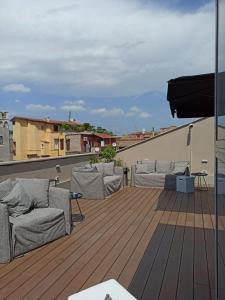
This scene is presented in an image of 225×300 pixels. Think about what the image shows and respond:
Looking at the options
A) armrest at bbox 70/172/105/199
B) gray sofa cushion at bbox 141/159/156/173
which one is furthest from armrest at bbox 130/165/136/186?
armrest at bbox 70/172/105/199

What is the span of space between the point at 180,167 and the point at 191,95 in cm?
474

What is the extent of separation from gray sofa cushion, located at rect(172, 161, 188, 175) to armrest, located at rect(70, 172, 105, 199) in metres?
2.56

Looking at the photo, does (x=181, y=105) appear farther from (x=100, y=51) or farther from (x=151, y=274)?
(x=100, y=51)

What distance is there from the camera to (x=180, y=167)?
8547 mm

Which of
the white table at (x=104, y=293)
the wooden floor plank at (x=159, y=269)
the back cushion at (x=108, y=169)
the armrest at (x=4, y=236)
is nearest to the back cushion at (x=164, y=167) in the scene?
the back cushion at (x=108, y=169)

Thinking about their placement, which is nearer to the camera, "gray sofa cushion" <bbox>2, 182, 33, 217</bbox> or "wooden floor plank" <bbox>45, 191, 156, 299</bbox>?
"wooden floor plank" <bbox>45, 191, 156, 299</bbox>

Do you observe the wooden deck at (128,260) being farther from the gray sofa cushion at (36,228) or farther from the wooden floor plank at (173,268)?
the gray sofa cushion at (36,228)

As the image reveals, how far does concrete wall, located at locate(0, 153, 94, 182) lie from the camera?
5.16 metres

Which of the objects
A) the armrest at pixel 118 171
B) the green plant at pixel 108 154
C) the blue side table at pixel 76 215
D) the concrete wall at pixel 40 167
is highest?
the green plant at pixel 108 154

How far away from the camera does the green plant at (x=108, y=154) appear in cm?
941

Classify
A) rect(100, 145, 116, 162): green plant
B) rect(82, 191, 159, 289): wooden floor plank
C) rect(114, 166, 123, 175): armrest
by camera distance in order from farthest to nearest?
rect(100, 145, 116, 162): green plant → rect(114, 166, 123, 175): armrest → rect(82, 191, 159, 289): wooden floor plank

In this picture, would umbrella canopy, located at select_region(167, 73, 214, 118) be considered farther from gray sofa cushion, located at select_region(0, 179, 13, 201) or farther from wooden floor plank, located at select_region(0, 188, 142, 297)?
gray sofa cushion, located at select_region(0, 179, 13, 201)

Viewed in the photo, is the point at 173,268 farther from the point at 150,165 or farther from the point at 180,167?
the point at 150,165

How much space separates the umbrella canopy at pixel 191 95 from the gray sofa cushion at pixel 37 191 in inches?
88.6
